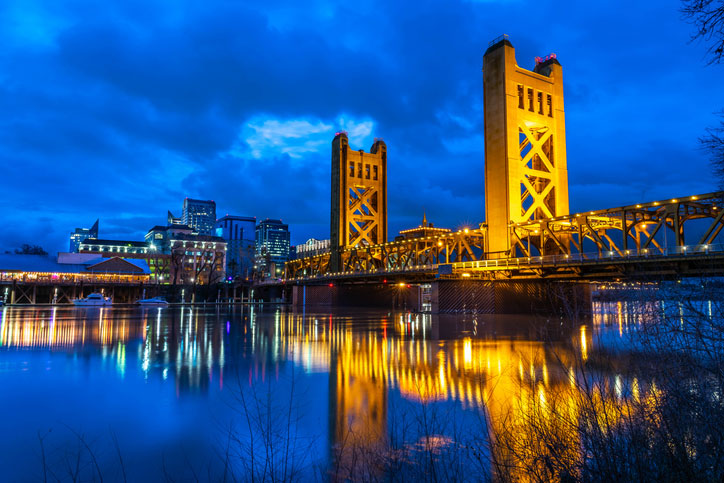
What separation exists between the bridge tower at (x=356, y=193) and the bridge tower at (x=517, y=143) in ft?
132

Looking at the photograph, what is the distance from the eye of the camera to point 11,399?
31.9 ft

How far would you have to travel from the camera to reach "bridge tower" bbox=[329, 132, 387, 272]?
91.4 meters

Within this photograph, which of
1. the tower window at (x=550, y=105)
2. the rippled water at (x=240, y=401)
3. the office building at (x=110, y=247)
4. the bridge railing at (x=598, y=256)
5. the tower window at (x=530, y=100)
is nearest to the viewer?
the rippled water at (x=240, y=401)

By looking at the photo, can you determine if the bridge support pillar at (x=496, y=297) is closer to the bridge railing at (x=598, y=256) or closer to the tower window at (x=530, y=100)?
the bridge railing at (x=598, y=256)

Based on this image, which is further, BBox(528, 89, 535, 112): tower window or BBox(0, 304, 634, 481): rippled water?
BBox(528, 89, 535, 112): tower window

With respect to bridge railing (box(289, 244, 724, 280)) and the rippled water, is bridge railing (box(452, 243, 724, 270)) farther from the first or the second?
the rippled water

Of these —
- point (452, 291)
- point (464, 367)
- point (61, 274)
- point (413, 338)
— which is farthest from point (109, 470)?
point (61, 274)

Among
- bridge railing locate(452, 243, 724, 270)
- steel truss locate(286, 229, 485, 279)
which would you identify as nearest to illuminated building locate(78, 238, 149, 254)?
steel truss locate(286, 229, 485, 279)

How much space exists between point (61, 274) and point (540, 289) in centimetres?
8291

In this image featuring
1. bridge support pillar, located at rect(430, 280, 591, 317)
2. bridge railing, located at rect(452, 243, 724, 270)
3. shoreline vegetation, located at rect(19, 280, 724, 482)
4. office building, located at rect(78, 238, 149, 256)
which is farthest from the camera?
office building, located at rect(78, 238, 149, 256)

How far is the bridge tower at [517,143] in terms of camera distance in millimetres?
50875

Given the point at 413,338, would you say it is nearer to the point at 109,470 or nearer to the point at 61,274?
the point at 109,470

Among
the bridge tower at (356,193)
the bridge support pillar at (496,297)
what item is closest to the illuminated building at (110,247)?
the bridge tower at (356,193)

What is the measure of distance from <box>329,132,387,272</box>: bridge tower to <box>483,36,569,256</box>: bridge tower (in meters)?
40.3
